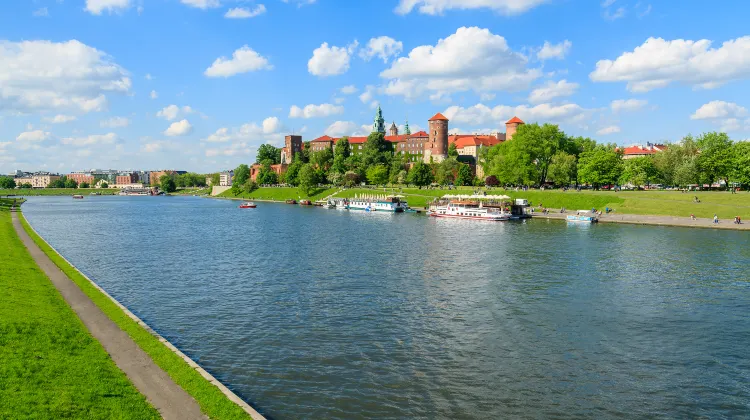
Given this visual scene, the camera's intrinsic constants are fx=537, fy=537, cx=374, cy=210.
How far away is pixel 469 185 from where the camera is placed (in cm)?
15312

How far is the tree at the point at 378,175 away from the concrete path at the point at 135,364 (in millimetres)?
136211

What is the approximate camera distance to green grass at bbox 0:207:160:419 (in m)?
14.7

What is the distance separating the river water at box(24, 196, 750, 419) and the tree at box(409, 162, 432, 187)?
94.2 metres

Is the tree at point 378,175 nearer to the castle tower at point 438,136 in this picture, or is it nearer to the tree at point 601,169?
the castle tower at point 438,136

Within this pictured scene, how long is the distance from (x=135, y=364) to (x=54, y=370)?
2.40 m

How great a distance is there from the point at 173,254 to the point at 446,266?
2572cm

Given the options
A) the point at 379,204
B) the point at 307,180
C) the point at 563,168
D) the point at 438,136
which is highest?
the point at 438,136

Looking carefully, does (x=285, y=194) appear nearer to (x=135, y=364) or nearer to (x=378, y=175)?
(x=378, y=175)

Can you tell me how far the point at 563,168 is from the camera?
115 m

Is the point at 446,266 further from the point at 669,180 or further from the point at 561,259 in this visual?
the point at 669,180

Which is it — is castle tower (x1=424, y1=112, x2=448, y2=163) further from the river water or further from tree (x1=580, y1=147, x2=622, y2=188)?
the river water

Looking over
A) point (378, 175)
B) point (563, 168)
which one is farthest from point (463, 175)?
point (563, 168)

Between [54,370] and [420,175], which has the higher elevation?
[420,175]

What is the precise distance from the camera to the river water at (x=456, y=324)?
18.1 meters
